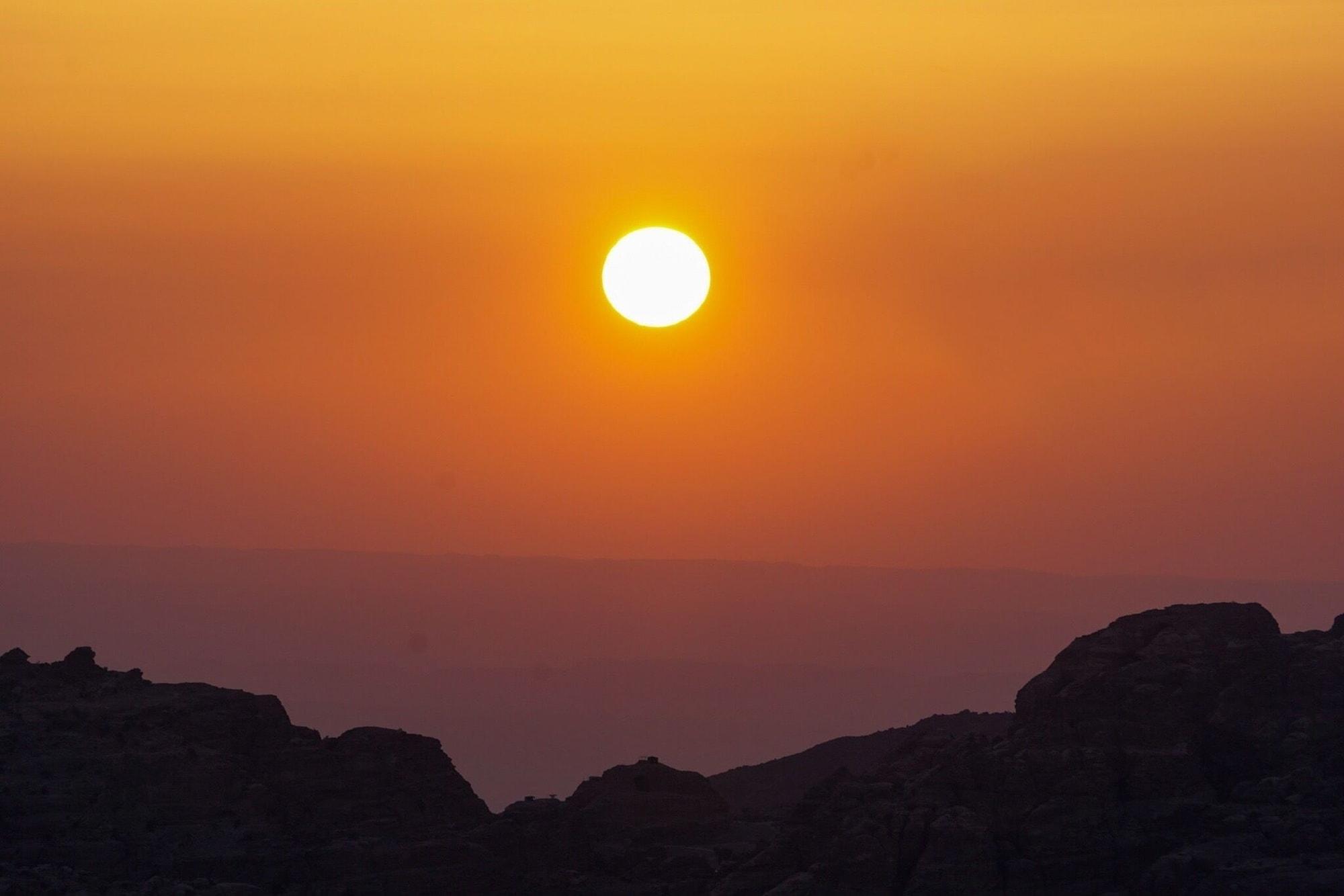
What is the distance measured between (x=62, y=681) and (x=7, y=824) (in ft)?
51.2

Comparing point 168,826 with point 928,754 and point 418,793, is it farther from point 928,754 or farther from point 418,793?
point 928,754

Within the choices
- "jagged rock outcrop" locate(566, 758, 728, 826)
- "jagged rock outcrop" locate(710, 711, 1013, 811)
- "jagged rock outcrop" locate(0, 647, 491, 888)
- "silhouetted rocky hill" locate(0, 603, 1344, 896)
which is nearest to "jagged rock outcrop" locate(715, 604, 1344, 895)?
"silhouetted rocky hill" locate(0, 603, 1344, 896)

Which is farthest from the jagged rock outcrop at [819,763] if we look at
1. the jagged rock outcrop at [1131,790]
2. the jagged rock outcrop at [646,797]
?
the jagged rock outcrop at [1131,790]

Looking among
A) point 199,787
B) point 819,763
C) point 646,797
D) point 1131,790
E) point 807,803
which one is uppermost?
point 819,763

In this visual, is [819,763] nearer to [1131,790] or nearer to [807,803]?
[807,803]

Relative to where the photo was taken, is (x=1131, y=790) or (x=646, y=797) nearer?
(x=1131, y=790)

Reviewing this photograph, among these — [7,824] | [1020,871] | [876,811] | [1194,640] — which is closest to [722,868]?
[876,811]

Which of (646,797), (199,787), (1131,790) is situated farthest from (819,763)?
(199,787)

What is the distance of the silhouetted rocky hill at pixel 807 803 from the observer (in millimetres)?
123375

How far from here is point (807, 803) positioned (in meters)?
134

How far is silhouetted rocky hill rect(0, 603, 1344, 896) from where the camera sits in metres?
123

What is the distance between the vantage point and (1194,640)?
133250mm

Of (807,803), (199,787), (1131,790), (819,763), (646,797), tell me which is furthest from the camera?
(819,763)

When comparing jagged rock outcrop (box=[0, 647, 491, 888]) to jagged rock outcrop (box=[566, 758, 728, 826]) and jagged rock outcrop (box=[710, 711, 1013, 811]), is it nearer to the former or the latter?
jagged rock outcrop (box=[566, 758, 728, 826])
